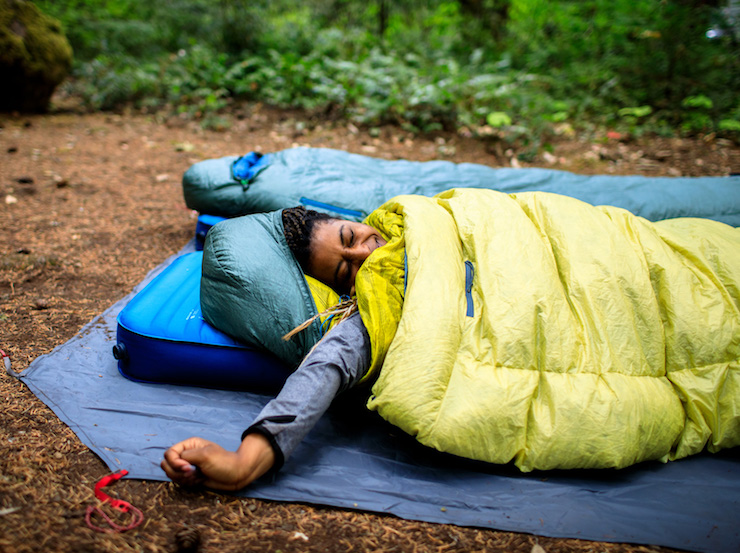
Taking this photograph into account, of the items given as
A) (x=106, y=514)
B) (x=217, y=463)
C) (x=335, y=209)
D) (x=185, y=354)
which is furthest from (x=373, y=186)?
(x=106, y=514)

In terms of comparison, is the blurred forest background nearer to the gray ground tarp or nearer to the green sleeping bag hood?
the green sleeping bag hood

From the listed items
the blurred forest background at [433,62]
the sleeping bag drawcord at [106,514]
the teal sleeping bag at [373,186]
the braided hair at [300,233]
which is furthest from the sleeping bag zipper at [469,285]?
the blurred forest background at [433,62]

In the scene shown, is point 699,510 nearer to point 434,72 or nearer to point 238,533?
point 238,533

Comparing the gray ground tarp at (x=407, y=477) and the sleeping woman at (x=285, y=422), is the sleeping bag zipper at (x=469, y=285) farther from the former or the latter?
the gray ground tarp at (x=407, y=477)

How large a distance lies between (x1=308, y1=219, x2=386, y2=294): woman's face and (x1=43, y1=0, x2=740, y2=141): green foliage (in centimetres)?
359

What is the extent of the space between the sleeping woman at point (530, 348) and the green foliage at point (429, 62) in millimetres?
3572

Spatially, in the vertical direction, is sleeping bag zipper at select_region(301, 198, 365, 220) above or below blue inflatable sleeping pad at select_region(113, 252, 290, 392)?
above

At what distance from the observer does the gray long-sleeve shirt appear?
155cm

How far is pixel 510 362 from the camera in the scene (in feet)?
5.33

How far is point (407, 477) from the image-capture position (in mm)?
1704

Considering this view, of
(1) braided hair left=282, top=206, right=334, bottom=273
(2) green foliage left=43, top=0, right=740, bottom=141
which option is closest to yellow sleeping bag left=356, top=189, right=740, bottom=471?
(1) braided hair left=282, top=206, right=334, bottom=273

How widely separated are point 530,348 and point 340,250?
87cm

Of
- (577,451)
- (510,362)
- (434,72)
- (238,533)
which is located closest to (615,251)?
(510,362)

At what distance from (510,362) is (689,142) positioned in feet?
16.0
